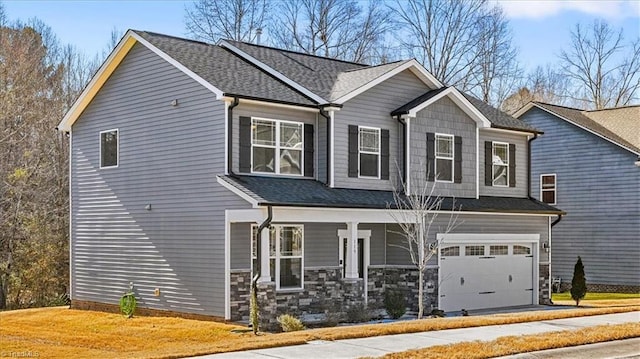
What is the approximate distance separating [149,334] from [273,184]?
4.79 metres

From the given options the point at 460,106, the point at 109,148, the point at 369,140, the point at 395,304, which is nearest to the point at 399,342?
the point at 395,304

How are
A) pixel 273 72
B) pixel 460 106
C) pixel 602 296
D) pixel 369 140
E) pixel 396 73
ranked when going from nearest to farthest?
pixel 369 140, pixel 273 72, pixel 396 73, pixel 460 106, pixel 602 296

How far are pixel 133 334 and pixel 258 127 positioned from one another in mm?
6109

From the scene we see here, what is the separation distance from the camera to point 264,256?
20344 mm

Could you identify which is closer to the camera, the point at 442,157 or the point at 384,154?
the point at 384,154

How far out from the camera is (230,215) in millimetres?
20891

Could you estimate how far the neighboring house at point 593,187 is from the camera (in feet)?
108

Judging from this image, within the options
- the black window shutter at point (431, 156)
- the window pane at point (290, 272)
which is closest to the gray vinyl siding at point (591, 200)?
the black window shutter at point (431, 156)

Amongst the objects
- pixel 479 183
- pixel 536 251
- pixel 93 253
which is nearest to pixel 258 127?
pixel 93 253

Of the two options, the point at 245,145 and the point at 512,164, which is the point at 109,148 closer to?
the point at 245,145

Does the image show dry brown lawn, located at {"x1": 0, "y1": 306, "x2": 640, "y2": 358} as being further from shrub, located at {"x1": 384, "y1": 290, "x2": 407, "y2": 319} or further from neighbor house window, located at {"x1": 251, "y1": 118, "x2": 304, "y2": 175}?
neighbor house window, located at {"x1": 251, "y1": 118, "x2": 304, "y2": 175}

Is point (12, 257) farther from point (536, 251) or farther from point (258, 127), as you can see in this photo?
point (536, 251)

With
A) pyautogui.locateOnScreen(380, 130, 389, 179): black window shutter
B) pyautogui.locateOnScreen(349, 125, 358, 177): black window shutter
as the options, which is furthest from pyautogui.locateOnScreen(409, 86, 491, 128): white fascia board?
pyautogui.locateOnScreen(349, 125, 358, 177): black window shutter

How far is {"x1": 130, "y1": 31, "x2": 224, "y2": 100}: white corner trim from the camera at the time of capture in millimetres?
21359
